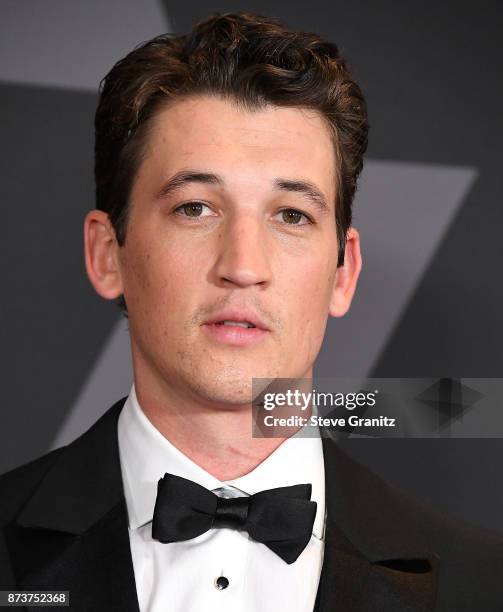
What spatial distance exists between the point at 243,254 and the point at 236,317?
0.49 feet

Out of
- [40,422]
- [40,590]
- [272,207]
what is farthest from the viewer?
[40,422]

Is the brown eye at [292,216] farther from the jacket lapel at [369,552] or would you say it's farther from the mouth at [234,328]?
the jacket lapel at [369,552]

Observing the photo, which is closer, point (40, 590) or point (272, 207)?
point (40, 590)

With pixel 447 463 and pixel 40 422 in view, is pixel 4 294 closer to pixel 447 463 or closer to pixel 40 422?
pixel 40 422

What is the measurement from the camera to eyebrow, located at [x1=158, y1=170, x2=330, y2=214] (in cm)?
276

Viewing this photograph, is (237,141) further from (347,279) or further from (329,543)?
(329,543)

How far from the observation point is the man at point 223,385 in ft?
8.67

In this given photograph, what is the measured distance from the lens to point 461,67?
377 centimetres

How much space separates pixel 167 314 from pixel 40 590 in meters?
0.70

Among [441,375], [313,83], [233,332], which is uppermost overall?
[313,83]

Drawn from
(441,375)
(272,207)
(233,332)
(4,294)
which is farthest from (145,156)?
(441,375)

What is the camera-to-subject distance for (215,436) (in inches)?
110

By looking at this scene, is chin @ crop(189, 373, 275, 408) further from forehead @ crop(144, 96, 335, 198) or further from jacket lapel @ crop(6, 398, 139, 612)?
forehead @ crop(144, 96, 335, 198)

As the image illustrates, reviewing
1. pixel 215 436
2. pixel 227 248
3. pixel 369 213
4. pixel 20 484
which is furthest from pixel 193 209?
pixel 369 213
